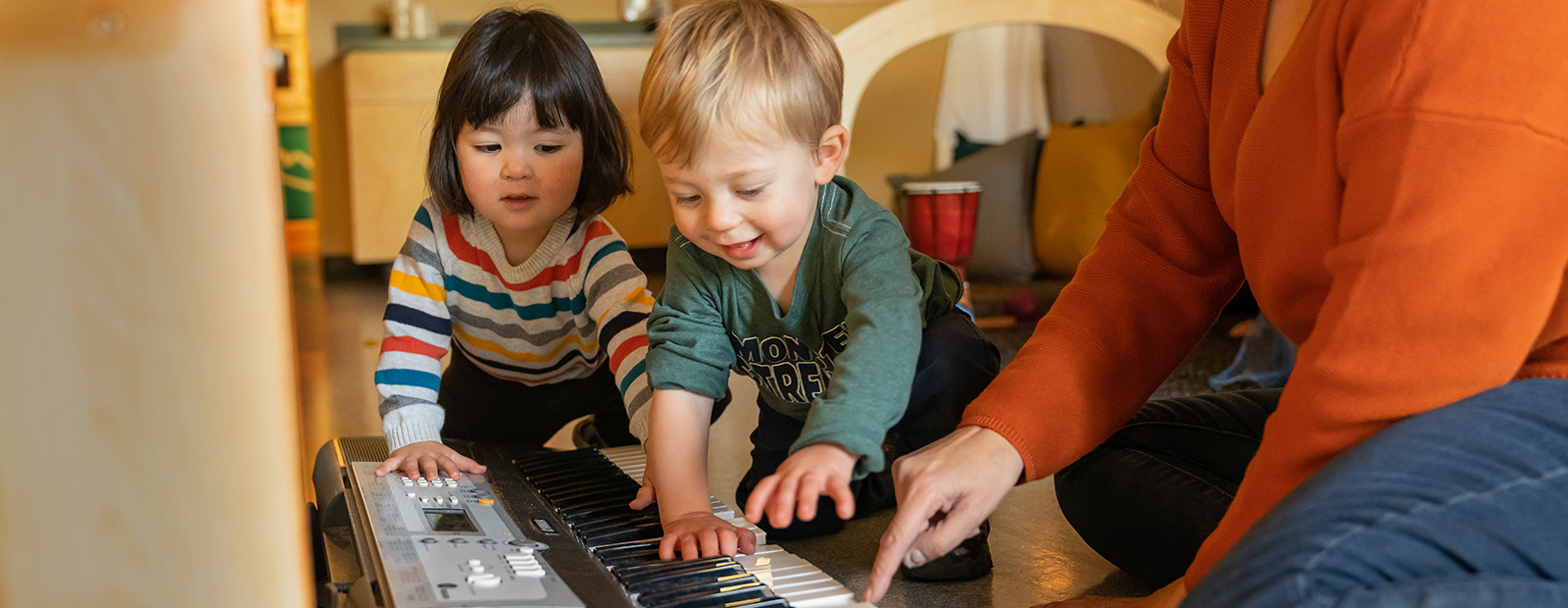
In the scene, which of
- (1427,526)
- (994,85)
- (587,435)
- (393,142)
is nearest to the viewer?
(1427,526)

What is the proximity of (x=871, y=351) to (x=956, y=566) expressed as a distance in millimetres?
264

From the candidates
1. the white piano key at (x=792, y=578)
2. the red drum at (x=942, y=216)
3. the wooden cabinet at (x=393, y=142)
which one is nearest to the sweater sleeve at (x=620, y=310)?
the white piano key at (x=792, y=578)

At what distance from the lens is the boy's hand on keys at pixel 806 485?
25.0 inches

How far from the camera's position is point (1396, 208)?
0.52 meters

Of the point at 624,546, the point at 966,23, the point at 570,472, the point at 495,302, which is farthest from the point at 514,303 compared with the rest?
the point at 966,23

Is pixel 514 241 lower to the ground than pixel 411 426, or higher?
higher

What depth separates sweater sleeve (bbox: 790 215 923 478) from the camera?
69 cm

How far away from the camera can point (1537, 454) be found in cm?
52

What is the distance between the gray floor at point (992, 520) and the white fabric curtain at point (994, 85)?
0.69 metres

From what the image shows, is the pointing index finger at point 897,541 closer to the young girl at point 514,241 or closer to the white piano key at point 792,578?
the white piano key at point 792,578

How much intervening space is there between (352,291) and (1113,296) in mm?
2974

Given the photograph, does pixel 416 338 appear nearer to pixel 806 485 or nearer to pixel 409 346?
pixel 409 346

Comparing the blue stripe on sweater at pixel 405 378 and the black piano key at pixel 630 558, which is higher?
the black piano key at pixel 630 558

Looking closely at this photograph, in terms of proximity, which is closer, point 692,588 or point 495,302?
point 692,588
